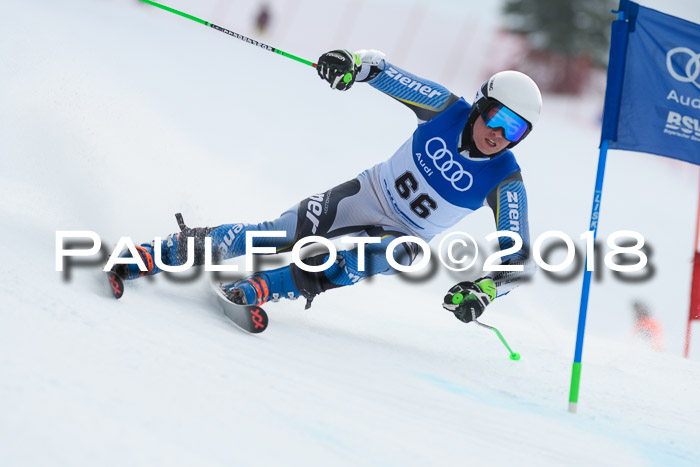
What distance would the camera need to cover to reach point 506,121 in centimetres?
335

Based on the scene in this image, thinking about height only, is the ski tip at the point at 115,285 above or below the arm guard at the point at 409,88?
below

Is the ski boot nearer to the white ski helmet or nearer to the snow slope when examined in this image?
the snow slope

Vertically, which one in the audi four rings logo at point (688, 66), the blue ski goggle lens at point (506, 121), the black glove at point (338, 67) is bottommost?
the blue ski goggle lens at point (506, 121)

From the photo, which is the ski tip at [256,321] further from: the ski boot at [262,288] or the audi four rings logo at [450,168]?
the audi four rings logo at [450,168]

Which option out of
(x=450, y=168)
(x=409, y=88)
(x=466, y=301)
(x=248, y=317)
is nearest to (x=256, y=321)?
(x=248, y=317)

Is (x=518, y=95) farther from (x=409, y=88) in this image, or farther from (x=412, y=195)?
(x=412, y=195)

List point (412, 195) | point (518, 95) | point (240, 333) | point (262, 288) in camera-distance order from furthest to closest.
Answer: point (412, 195) < point (262, 288) < point (518, 95) < point (240, 333)

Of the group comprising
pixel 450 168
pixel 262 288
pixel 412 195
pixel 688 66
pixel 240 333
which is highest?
pixel 688 66

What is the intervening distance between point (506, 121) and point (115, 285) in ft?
5.89

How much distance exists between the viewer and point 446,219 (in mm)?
3680

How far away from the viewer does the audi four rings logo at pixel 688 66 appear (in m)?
3.51

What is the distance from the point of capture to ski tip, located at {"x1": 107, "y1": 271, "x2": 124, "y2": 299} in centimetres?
289

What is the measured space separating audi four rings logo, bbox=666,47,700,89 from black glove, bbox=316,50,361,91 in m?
1.48

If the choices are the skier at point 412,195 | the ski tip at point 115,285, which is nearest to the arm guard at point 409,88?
the skier at point 412,195
